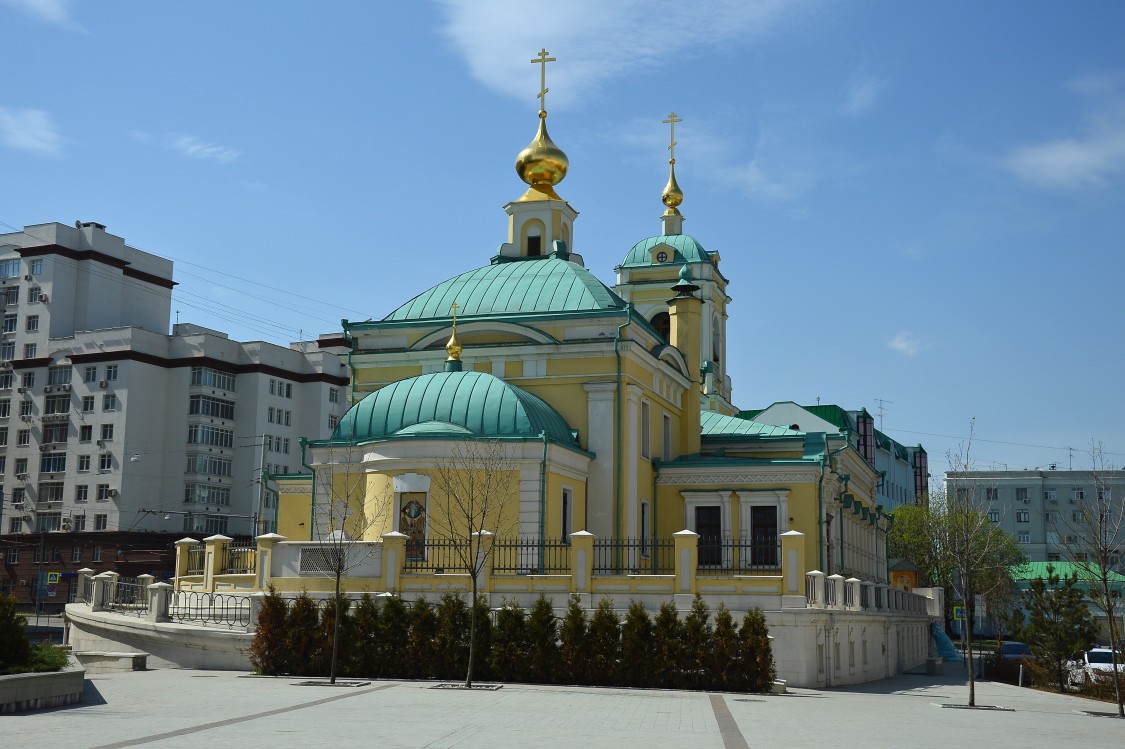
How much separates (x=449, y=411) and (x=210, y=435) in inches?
1753

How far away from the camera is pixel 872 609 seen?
29.0m

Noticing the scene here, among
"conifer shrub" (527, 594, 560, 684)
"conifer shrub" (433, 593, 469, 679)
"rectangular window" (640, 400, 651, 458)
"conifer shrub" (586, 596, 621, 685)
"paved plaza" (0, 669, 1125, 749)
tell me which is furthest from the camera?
"rectangular window" (640, 400, 651, 458)

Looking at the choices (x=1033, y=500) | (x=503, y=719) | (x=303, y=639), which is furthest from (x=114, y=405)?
(x=1033, y=500)

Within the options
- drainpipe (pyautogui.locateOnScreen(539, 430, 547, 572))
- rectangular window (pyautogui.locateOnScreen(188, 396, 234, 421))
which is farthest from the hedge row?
A: rectangular window (pyautogui.locateOnScreen(188, 396, 234, 421))

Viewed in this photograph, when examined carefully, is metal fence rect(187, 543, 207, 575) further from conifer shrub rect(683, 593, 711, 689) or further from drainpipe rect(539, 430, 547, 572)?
conifer shrub rect(683, 593, 711, 689)

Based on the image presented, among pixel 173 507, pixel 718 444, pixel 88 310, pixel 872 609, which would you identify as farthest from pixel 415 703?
pixel 88 310

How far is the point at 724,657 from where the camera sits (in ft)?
70.3

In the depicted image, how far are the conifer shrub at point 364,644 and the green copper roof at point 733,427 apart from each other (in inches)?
691

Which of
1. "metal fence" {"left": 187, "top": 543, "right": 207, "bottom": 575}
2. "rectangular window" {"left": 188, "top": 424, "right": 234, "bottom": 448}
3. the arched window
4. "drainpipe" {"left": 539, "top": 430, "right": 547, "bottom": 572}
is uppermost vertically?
the arched window

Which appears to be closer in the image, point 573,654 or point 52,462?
point 573,654

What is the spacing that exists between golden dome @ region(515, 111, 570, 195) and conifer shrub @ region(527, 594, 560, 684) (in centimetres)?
2078

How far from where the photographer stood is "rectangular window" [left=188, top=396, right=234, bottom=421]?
229 feet

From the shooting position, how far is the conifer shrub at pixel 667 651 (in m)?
21.6

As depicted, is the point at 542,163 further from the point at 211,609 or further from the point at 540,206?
the point at 211,609
